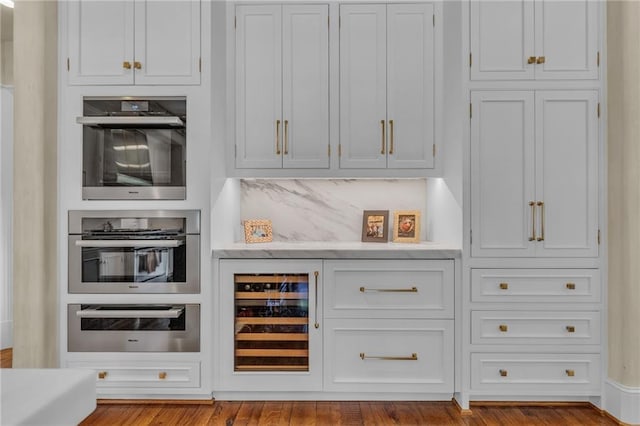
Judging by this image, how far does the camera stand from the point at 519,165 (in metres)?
2.47

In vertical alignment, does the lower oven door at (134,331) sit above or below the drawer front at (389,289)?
below

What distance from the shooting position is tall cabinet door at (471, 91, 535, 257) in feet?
8.11

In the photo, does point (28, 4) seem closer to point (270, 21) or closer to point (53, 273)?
point (270, 21)

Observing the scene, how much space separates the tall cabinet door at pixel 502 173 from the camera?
2.47m

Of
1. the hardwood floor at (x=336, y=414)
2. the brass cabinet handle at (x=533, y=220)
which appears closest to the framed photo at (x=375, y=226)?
the brass cabinet handle at (x=533, y=220)

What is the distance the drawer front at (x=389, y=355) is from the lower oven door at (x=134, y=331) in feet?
2.59

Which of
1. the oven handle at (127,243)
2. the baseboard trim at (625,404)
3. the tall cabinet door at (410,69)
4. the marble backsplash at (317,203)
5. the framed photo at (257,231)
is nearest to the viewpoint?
the baseboard trim at (625,404)

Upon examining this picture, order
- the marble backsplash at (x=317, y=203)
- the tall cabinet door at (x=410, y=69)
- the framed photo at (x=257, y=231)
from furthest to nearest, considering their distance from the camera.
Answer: the marble backsplash at (x=317, y=203) < the framed photo at (x=257, y=231) < the tall cabinet door at (x=410, y=69)

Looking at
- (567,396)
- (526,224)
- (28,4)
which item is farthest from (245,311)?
(28,4)

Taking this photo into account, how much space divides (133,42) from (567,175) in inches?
102

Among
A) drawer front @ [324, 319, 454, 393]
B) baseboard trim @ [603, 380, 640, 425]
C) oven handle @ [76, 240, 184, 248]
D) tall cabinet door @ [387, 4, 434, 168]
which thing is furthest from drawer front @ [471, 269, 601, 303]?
oven handle @ [76, 240, 184, 248]

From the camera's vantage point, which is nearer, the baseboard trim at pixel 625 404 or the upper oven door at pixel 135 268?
the baseboard trim at pixel 625 404

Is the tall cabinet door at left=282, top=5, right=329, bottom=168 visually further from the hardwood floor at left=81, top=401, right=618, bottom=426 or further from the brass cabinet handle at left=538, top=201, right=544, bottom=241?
the hardwood floor at left=81, top=401, right=618, bottom=426

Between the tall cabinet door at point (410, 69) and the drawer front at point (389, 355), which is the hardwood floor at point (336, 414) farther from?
the tall cabinet door at point (410, 69)
